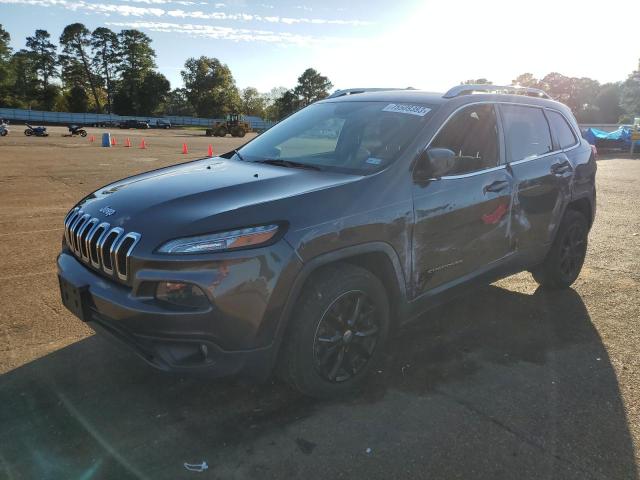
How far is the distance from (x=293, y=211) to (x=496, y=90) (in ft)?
7.78

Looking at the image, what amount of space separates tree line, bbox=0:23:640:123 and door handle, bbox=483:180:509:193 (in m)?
84.6

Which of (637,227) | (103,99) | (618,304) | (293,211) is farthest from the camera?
(103,99)

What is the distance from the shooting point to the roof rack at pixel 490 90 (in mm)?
3715

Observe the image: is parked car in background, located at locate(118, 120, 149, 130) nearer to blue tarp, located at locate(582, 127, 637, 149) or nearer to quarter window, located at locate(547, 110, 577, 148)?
blue tarp, located at locate(582, 127, 637, 149)

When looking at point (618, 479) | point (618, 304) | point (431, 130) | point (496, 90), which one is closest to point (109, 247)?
point (431, 130)

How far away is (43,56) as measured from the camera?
9506 cm

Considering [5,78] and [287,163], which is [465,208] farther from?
[5,78]

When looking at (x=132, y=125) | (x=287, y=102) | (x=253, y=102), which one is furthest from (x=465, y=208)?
(x=253, y=102)

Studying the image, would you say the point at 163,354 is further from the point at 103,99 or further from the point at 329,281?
the point at 103,99

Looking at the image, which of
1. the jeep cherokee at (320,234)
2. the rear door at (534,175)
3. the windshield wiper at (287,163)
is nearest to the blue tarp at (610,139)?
the rear door at (534,175)

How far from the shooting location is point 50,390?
3.08 metres

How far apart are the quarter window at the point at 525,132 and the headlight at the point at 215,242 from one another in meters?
2.41

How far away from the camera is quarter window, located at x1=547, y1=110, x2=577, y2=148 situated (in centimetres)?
467

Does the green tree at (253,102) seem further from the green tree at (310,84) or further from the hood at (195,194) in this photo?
the hood at (195,194)
